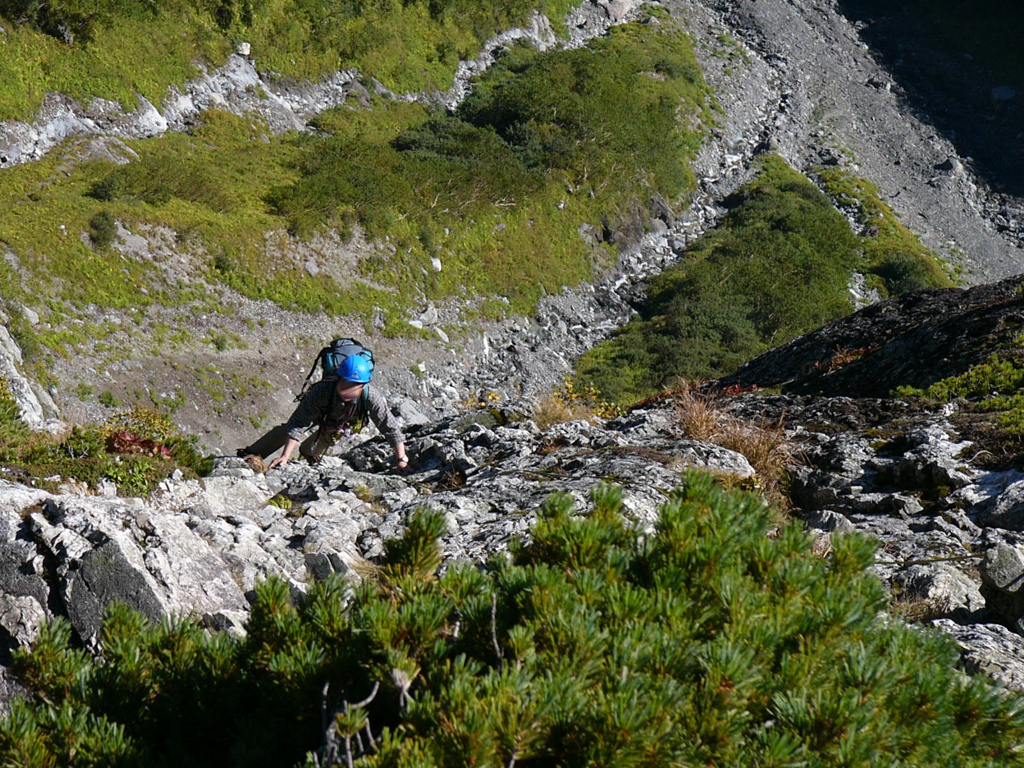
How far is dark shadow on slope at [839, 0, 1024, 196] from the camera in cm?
4616

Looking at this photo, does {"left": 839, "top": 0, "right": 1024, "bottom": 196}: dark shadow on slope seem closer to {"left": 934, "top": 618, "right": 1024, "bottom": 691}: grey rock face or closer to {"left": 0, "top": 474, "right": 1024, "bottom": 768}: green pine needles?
{"left": 934, "top": 618, "right": 1024, "bottom": 691}: grey rock face

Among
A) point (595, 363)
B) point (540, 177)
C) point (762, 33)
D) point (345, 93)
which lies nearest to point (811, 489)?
point (595, 363)

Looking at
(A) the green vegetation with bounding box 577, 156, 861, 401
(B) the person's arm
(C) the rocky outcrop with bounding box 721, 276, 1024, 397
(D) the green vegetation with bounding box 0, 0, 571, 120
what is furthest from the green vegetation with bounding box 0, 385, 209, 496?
(D) the green vegetation with bounding box 0, 0, 571, 120

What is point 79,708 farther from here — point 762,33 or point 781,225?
point 762,33

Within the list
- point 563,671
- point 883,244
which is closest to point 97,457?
point 563,671

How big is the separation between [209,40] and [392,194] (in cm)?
932

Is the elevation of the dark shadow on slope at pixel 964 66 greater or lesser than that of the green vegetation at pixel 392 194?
greater

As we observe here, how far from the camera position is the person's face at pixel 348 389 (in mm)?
8250

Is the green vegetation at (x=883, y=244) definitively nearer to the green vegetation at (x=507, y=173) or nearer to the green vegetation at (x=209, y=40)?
the green vegetation at (x=507, y=173)

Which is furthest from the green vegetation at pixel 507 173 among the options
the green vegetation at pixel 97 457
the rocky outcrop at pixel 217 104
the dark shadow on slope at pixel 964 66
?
the dark shadow on slope at pixel 964 66

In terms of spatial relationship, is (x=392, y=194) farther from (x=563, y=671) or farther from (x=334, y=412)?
(x=563, y=671)

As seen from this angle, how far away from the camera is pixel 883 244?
34.7 metres

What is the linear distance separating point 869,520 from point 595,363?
17022 mm

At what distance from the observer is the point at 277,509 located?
22.4 ft
